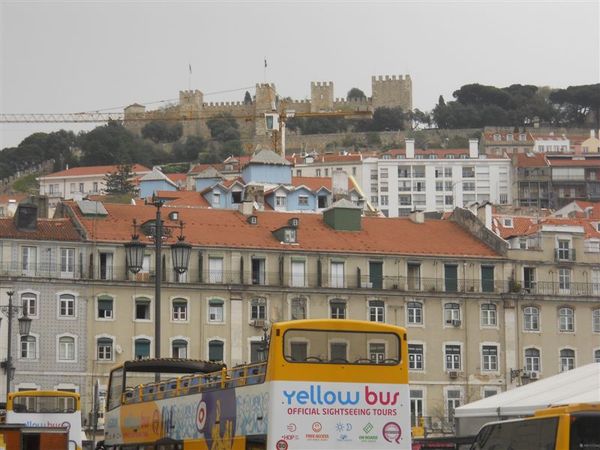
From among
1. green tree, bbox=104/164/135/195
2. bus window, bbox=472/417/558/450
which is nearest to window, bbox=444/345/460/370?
bus window, bbox=472/417/558/450

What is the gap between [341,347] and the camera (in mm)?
30500

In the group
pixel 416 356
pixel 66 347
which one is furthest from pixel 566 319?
pixel 66 347

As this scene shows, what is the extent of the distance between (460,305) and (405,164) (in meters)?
107

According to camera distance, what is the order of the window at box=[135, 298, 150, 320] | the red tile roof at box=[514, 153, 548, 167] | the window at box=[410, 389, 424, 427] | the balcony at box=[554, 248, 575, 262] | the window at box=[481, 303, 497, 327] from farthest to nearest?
1. the red tile roof at box=[514, 153, 548, 167]
2. the balcony at box=[554, 248, 575, 262]
3. the window at box=[481, 303, 497, 327]
4. the window at box=[410, 389, 424, 427]
5. the window at box=[135, 298, 150, 320]

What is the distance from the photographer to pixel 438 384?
281ft

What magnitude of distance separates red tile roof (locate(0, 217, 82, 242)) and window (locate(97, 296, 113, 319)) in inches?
133

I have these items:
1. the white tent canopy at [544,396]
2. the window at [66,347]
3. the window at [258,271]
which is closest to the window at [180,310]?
the window at [258,271]

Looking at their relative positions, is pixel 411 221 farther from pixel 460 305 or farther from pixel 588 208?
pixel 588 208

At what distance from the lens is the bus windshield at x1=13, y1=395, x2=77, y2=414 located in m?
44.4

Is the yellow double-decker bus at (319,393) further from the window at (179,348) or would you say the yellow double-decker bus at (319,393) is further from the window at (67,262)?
the window at (67,262)

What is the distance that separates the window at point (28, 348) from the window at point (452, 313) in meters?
21.9

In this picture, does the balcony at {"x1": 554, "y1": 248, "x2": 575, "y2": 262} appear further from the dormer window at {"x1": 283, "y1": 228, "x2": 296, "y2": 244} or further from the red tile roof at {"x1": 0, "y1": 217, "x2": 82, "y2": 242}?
the red tile roof at {"x1": 0, "y1": 217, "x2": 82, "y2": 242}

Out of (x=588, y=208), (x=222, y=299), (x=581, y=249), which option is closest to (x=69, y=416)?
(x=222, y=299)

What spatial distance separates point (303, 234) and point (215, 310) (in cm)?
765
